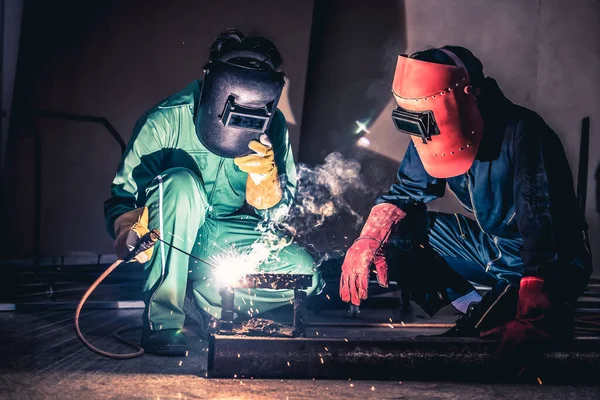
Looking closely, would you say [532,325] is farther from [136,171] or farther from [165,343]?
[136,171]

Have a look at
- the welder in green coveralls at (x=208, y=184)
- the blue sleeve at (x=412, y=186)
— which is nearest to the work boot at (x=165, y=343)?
the welder in green coveralls at (x=208, y=184)

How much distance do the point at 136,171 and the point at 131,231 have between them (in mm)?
416

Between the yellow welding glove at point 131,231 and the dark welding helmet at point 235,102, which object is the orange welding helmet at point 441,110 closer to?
the dark welding helmet at point 235,102

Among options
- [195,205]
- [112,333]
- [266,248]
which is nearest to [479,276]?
[266,248]

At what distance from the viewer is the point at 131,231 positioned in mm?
2801

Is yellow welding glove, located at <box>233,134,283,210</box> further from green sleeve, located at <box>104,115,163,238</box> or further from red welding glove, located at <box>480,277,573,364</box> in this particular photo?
red welding glove, located at <box>480,277,573,364</box>

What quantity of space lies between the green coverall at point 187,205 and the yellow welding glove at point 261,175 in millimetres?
109

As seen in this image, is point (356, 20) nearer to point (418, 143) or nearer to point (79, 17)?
point (79, 17)

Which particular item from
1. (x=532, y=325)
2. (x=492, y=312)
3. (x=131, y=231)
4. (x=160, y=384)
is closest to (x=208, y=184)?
(x=131, y=231)

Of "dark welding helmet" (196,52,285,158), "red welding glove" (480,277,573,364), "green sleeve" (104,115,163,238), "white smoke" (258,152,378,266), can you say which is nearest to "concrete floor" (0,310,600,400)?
"red welding glove" (480,277,573,364)

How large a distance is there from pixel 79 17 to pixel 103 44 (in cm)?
24

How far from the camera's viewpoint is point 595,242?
543 centimetres

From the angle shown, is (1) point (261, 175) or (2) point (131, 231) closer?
(2) point (131, 231)

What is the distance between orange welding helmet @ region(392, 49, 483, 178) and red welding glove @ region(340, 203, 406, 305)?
379mm
